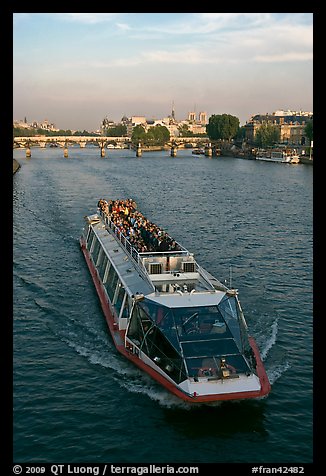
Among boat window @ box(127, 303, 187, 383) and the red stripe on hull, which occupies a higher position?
boat window @ box(127, 303, 187, 383)

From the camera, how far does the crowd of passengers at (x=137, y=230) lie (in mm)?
25062

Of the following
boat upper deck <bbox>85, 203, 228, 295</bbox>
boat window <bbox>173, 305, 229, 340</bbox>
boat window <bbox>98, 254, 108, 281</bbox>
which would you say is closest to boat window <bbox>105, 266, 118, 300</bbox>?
boat upper deck <bbox>85, 203, 228, 295</bbox>

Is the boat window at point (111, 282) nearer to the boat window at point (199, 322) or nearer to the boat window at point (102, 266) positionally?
the boat window at point (102, 266)

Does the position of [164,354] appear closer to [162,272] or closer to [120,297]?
[162,272]

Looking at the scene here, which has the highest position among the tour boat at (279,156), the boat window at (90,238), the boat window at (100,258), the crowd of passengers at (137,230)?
the tour boat at (279,156)

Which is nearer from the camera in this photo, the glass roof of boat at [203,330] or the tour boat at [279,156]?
the glass roof of boat at [203,330]

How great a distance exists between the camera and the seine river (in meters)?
15.4

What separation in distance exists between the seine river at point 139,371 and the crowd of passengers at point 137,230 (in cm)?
338

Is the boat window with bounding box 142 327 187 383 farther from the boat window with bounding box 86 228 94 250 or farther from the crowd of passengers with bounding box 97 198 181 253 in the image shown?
the boat window with bounding box 86 228 94 250

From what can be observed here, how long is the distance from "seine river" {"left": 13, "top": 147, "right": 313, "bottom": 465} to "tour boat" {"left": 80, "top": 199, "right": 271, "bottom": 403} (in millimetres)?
728

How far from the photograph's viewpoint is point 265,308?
1023 inches

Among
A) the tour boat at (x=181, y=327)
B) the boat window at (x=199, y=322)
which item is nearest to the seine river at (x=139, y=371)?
the tour boat at (x=181, y=327)

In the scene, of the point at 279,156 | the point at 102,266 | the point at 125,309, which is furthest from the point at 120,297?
the point at 279,156
